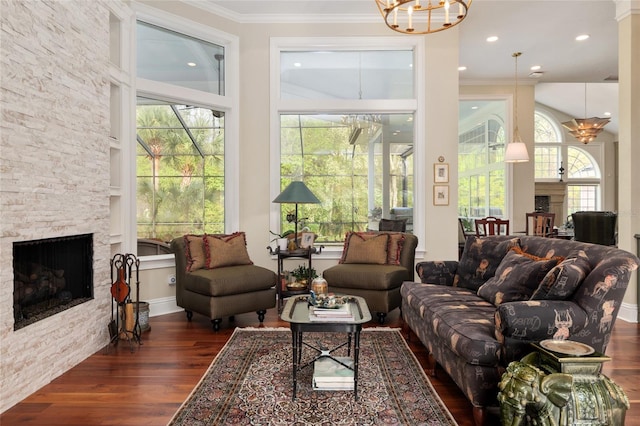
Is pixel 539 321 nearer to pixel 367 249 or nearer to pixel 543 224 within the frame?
pixel 367 249

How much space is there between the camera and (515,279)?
2730 mm

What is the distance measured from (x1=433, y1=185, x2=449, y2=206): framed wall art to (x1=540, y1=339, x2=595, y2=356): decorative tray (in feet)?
10.2

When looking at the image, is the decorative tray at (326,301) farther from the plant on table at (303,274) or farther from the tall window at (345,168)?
the tall window at (345,168)

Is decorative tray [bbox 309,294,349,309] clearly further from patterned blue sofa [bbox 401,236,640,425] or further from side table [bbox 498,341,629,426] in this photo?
side table [bbox 498,341,629,426]

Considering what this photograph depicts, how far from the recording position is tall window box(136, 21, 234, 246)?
15.0 ft

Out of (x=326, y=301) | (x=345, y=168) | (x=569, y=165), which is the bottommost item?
(x=326, y=301)

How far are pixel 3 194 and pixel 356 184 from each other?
12.4 feet

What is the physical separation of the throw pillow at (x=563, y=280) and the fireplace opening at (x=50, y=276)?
124 inches

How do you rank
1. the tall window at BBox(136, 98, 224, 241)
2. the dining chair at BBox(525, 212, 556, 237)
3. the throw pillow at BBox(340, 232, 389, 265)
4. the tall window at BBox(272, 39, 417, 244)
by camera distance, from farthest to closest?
the dining chair at BBox(525, 212, 556, 237), the tall window at BBox(272, 39, 417, 244), the tall window at BBox(136, 98, 224, 241), the throw pillow at BBox(340, 232, 389, 265)

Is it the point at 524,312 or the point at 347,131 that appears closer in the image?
the point at 524,312

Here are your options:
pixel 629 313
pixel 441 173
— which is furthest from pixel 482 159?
pixel 629 313

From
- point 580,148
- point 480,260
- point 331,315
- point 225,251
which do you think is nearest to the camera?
point 331,315

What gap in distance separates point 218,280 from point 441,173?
9.65ft

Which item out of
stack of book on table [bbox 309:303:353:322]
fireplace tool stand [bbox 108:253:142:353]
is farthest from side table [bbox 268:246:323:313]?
stack of book on table [bbox 309:303:353:322]
